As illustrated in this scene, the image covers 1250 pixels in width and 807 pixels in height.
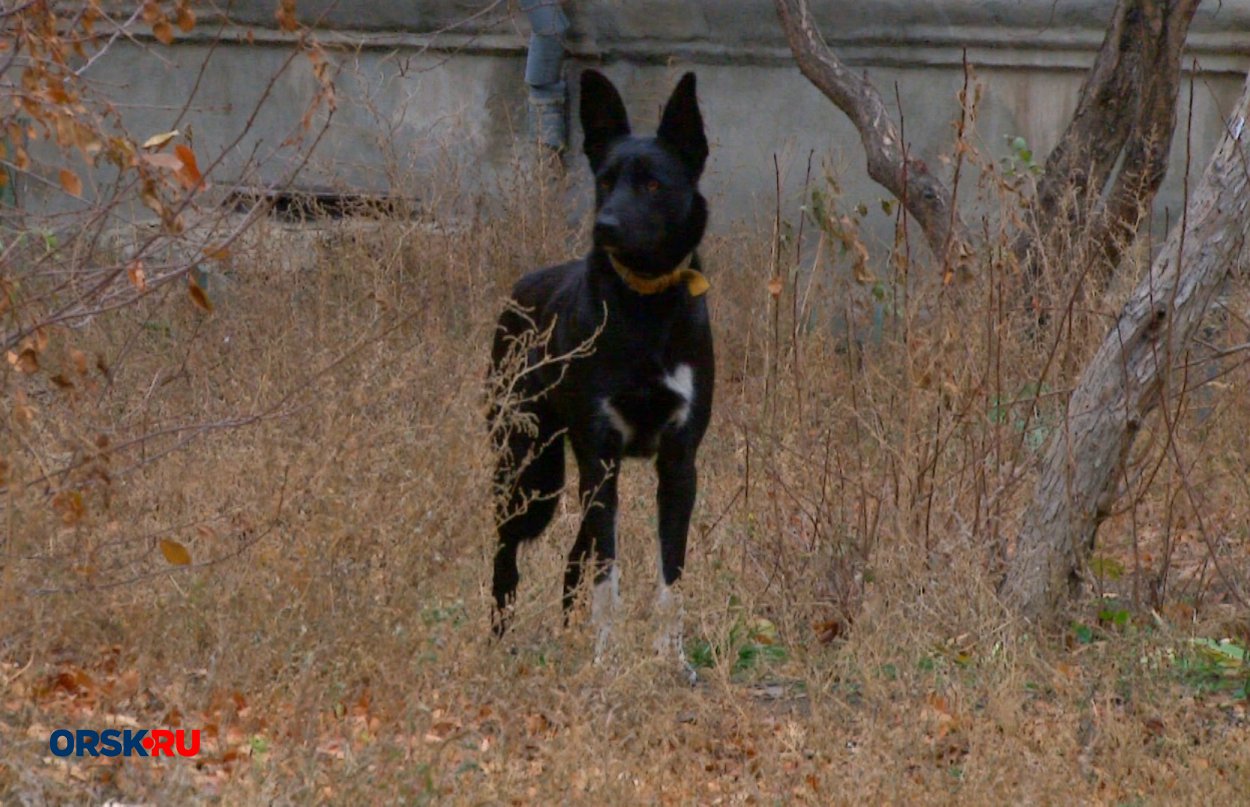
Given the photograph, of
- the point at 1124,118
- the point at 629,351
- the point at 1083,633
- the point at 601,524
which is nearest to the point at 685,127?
the point at 629,351

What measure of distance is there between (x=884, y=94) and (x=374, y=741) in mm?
7981

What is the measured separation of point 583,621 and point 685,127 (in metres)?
1.78

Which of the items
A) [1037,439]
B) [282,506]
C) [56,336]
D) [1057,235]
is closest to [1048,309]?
[1037,439]

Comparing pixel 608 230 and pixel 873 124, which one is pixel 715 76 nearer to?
pixel 873 124

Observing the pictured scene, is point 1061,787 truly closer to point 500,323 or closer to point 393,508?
point 393,508

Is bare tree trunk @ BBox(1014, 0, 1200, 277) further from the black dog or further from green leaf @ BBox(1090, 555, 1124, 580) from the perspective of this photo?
the black dog

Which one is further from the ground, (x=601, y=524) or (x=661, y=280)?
(x=661, y=280)

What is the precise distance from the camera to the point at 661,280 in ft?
18.4

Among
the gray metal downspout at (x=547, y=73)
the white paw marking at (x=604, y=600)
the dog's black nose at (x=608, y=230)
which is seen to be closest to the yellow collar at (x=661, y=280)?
the dog's black nose at (x=608, y=230)

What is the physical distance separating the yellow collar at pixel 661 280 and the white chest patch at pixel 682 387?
0.28m

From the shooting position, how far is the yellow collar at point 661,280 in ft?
18.4

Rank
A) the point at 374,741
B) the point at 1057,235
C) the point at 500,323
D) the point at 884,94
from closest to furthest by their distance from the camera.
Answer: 1. the point at 374,741
2. the point at 500,323
3. the point at 1057,235
4. the point at 884,94

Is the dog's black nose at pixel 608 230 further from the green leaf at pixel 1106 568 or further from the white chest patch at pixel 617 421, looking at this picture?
the green leaf at pixel 1106 568

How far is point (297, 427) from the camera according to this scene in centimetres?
525
